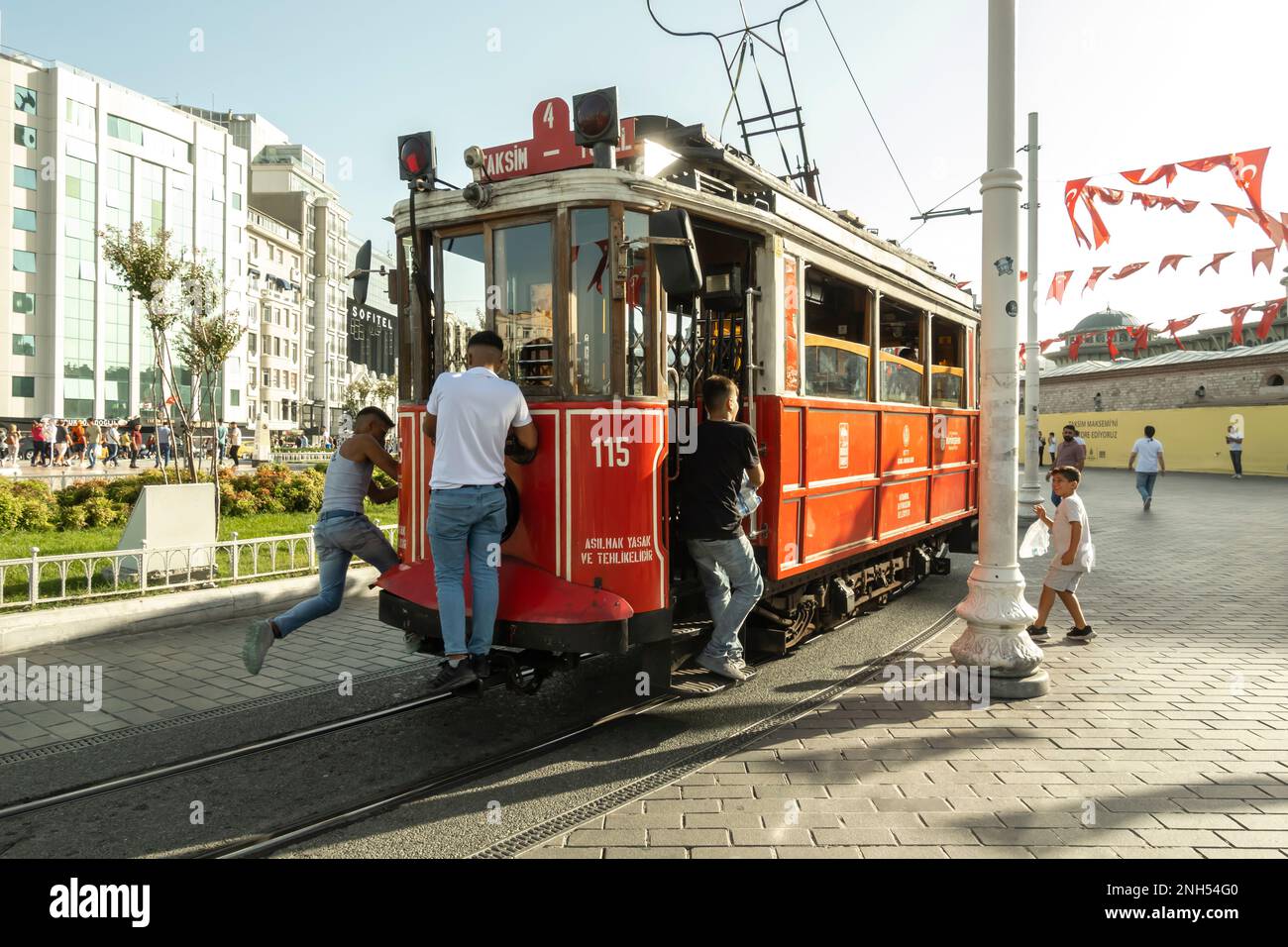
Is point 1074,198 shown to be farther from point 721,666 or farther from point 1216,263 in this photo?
point 721,666

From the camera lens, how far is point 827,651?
709 cm

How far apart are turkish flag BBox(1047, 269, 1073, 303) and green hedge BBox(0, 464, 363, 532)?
17.5m

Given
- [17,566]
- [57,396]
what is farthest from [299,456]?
[17,566]

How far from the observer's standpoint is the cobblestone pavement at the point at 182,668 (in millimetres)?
5238

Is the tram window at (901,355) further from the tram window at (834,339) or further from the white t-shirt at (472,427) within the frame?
the white t-shirt at (472,427)

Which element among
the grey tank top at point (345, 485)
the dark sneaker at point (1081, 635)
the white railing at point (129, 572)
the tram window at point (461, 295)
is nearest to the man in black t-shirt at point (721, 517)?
the tram window at point (461, 295)

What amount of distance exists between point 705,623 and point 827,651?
1708mm

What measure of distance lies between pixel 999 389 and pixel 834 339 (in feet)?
4.31

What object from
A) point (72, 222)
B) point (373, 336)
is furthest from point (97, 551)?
point (72, 222)

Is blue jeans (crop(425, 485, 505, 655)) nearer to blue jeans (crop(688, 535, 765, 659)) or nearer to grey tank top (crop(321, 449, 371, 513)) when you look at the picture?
blue jeans (crop(688, 535, 765, 659))

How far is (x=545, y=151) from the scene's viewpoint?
5180 millimetres

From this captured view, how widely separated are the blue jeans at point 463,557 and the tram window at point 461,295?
1.12 m

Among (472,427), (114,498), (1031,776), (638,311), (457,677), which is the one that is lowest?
(1031,776)
